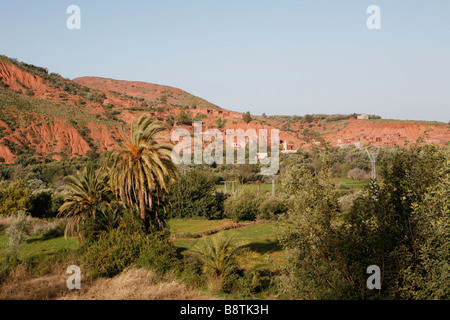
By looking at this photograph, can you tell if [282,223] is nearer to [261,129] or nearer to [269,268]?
[269,268]

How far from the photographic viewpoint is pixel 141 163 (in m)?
16.5

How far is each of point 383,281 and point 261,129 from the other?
96905 mm

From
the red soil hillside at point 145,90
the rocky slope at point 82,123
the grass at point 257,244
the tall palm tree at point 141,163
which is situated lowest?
the grass at point 257,244

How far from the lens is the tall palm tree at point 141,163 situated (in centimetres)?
1615

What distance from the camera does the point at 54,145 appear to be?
237 feet

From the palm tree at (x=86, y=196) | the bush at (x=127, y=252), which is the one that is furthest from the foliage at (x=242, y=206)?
the bush at (x=127, y=252)

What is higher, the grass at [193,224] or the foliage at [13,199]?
the foliage at [13,199]

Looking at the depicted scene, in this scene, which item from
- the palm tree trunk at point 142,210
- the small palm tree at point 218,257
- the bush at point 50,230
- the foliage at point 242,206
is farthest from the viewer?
the foliage at point 242,206

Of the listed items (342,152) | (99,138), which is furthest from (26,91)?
(342,152)

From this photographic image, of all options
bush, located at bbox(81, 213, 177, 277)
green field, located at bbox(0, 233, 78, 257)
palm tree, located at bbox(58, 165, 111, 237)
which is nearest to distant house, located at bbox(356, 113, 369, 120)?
green field, located at bbox(0, 233, 78, 257)

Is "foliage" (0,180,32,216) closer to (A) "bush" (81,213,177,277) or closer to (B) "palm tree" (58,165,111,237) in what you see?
(B) "palm tree" (58,165,111,237)

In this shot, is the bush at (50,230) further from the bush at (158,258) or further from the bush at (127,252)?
the bush at (158,258)

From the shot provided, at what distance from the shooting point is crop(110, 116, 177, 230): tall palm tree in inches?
636

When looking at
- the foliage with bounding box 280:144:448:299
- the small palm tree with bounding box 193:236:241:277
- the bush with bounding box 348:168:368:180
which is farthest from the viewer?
the bush with bounding box 348:168:368:180
